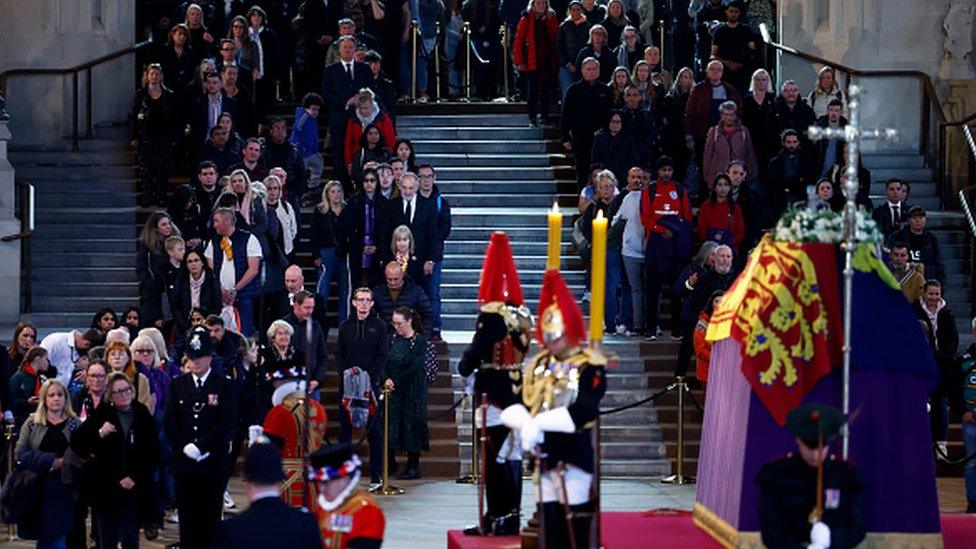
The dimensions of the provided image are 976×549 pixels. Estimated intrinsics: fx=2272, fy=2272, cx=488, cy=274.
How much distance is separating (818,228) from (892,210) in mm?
9940

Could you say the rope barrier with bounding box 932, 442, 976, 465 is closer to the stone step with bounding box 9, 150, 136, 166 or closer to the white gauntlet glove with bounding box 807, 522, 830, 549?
the white gauntlet glove with bounding box 807, 522, 830, 549

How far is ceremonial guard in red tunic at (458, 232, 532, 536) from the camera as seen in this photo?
52.2 feet

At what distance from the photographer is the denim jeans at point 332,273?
24.2m

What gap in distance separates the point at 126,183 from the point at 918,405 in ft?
48.4

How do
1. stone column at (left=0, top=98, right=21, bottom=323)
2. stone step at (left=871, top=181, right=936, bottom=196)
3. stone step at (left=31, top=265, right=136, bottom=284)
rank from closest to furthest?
stone column at (left=0, top=98, right=21, bottom=323), stone step at (left=31, top=265, right=136, bottom=284), stone step at (left=871, top=181, right=936, bottom=196)

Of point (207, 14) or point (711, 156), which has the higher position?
point (207, 14)

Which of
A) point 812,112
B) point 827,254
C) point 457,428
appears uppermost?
point 812,112

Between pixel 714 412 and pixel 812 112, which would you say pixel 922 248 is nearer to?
pixel 812 112

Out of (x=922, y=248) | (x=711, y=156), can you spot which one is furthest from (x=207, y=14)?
(x=922, y=248)

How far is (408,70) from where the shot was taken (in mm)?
30734

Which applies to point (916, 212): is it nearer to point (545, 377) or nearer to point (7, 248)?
point (7, 248)

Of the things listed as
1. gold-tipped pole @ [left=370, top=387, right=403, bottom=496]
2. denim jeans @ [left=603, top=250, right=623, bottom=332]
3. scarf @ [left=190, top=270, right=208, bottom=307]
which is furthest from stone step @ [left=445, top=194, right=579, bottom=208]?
gold-tipped pole @ [left=370, top=387, right=403, bottom=496]

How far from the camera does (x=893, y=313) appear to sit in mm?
15445

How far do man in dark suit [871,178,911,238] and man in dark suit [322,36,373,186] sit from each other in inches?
245
